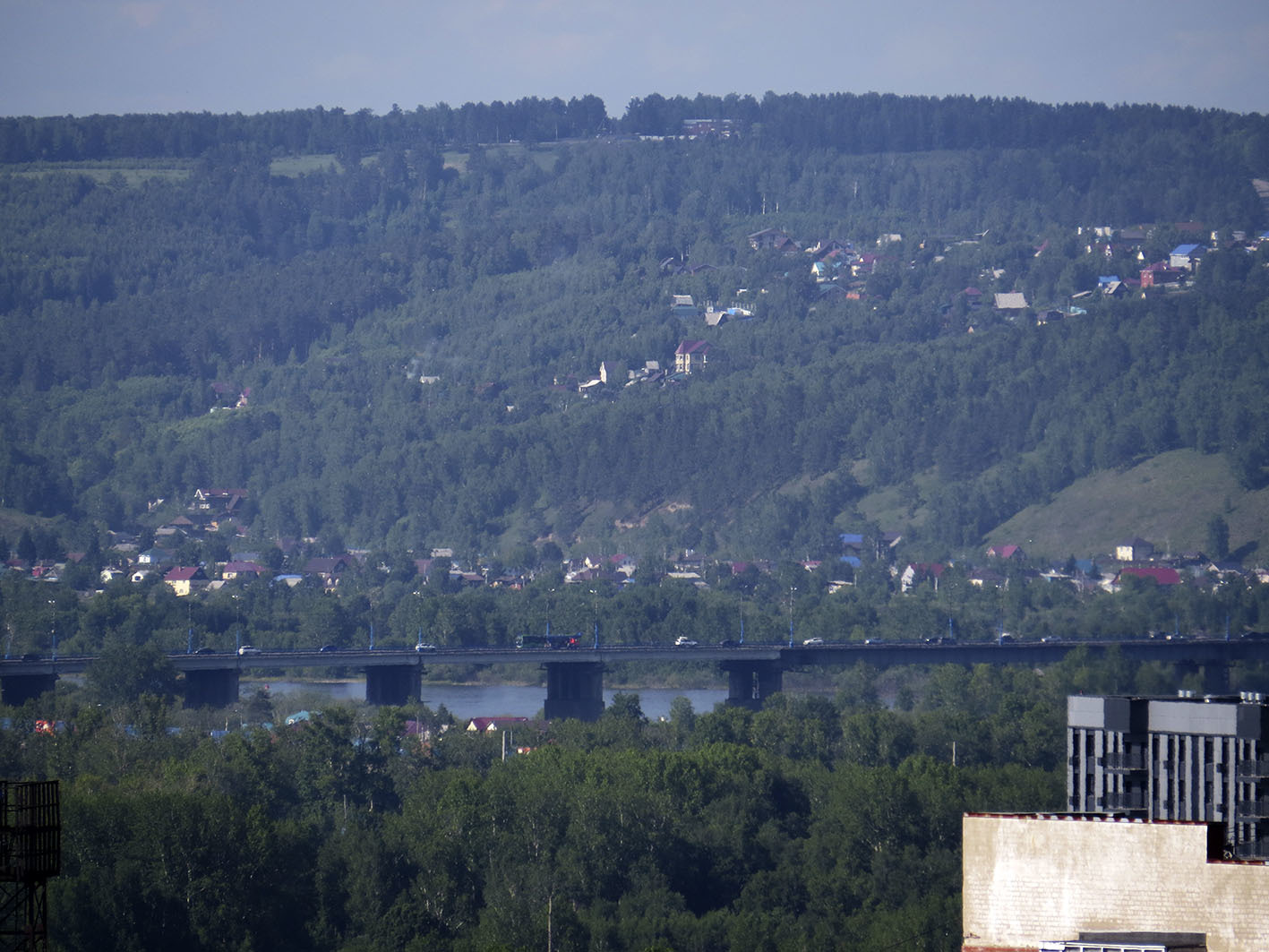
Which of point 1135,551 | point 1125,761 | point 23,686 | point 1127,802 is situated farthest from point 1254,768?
point 1135,551

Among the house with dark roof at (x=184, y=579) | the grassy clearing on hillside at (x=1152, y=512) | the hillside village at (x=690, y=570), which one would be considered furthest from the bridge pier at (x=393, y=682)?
the grassy clearing on hillside at (x=1152, y=512)

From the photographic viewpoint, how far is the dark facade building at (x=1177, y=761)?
4109 centimetres

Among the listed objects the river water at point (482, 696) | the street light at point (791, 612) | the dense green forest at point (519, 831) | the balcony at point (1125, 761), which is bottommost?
the river water at point (482, 696)

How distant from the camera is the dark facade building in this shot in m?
41.1

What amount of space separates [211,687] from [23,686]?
8.53 metres

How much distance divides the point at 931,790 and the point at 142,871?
22.5 meters

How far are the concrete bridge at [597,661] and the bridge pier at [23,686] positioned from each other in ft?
0.18

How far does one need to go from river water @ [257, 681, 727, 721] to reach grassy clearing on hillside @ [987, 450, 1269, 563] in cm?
5824

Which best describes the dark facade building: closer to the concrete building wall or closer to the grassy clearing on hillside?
the concrete building wall

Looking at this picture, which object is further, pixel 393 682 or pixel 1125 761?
pixel 393 682

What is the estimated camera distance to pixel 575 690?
368ft

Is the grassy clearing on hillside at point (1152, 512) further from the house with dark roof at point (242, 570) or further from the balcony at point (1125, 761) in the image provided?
the balcony at point (1125, 761)

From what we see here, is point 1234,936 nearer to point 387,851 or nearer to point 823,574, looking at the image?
point 387,851

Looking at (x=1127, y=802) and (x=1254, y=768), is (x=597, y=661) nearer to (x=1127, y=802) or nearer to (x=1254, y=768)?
(x=1127, y=802)
